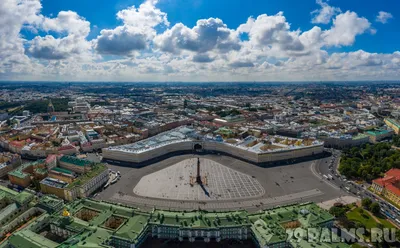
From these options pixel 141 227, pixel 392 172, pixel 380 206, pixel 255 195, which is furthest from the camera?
pixel 392 172

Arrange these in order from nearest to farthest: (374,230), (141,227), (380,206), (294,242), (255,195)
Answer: (294,242) < (141,227) < (374,230) < (380,206) < (255,195)

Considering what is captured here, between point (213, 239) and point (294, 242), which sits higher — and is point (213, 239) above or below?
below

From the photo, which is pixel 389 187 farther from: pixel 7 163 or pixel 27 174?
pixel 7 163

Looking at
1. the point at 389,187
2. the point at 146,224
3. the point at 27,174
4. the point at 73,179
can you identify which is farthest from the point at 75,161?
the point at 389,187

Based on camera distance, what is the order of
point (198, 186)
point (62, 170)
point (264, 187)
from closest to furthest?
point (264, 187) < point (198, 186) < point (62, 170)

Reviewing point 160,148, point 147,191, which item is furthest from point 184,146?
point 147,191

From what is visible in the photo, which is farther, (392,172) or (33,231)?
(392,172)

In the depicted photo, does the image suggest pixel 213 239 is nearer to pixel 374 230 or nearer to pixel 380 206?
pixel 374 230

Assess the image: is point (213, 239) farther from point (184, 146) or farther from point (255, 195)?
point (184, 146)
